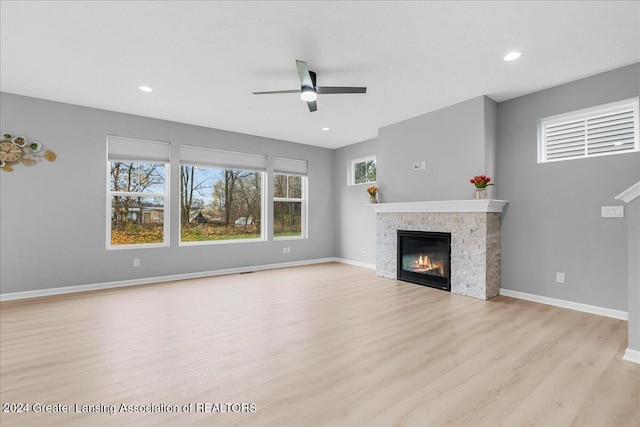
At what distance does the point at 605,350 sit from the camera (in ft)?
7.93

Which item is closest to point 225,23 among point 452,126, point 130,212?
point 452,126

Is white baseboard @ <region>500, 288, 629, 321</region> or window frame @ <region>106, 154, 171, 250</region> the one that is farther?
window frame @ <region>106, 154, 171, 250</region>

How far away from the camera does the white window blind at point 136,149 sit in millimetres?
4598

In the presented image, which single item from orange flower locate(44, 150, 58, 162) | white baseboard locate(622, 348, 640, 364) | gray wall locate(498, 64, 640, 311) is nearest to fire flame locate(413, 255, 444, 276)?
gray wall locate(498, 64, 640, 311)

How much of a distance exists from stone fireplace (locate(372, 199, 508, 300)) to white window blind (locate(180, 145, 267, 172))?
3.13 m

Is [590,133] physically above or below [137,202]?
above

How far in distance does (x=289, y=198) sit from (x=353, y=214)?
1502mm

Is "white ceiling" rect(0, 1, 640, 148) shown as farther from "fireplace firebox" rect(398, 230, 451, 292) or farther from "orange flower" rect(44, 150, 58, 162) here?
"fireplace firebox" rect(398, 230, 451, 292)

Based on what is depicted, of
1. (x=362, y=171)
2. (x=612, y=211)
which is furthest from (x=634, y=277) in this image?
(x=362, y=171)

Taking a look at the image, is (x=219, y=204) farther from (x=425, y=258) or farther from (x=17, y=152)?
(x=425, y=258)

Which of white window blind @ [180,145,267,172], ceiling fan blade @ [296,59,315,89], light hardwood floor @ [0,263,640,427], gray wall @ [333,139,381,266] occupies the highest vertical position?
ceiling fan blade @ [296,59,315,89]

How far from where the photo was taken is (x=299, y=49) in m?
2.82

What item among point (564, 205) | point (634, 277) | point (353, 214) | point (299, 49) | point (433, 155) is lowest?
point (634, 277)

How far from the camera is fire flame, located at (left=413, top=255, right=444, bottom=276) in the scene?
14.6 ft
